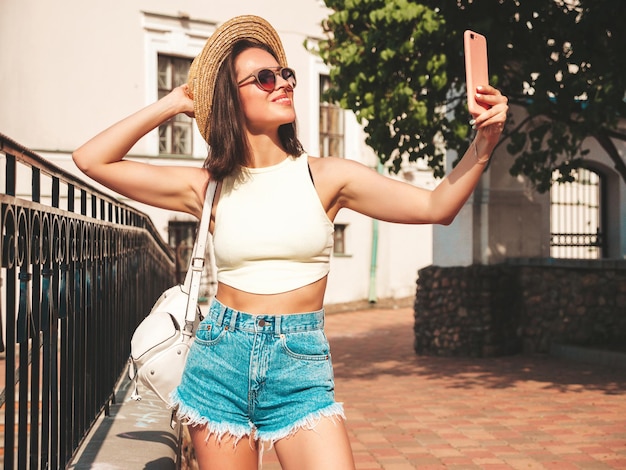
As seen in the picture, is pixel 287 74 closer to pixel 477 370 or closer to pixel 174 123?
pixel 477 370

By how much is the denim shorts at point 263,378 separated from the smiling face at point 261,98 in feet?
2.01

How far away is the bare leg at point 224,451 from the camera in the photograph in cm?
255

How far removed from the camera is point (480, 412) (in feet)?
25.8

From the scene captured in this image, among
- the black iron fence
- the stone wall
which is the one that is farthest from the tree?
the black iron fence

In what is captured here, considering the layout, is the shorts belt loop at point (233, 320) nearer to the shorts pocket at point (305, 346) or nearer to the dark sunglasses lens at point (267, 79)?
the shorts pocket at point (305, 346)

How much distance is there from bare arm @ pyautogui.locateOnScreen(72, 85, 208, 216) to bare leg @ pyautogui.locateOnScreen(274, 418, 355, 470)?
80 cm

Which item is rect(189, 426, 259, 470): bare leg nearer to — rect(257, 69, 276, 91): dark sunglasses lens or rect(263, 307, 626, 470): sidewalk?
rect(257, 69, 276, 91): dark sunglasses lens

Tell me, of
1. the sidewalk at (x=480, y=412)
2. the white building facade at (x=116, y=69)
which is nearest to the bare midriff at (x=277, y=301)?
the sidewalk at (x=480, y=412)

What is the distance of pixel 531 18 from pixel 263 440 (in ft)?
23.2

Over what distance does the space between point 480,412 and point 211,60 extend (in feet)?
19.0

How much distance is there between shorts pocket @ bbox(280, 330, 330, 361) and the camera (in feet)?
8.26

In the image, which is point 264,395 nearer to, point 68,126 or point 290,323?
point 290,323

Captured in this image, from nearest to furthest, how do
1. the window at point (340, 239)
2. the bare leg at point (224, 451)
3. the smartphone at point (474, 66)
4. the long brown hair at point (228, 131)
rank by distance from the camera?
the smartphone at point (474, 66) < the bare leg at point (224, 451) < the long brown hair at point (228, 131) < the window at point (340, 239)

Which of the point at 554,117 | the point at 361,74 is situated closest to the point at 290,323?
the point at 361,74
